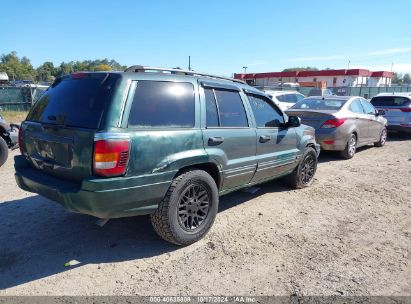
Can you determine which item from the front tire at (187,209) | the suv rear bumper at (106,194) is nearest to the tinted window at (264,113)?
the front tire at (187,209)

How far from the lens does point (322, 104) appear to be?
28.9ft

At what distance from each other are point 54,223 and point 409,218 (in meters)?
4.81

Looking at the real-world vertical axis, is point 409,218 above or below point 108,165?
below

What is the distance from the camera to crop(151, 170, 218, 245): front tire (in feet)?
11.3

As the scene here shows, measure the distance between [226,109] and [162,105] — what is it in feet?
3.37

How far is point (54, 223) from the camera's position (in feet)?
14.1

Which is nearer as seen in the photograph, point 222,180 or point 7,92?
point 222,180

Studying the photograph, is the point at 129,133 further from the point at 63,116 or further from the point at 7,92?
the point at 7,92

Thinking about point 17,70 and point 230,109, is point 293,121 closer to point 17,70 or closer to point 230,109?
point 230,109

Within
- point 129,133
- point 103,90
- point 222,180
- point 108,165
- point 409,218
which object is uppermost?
point 103,90

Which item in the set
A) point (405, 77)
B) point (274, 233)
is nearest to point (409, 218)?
point (274, 233)

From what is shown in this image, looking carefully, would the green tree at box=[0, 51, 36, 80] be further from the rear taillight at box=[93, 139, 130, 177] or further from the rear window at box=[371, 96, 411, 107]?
the rear taillight at box=[93, 139, 130, 177]

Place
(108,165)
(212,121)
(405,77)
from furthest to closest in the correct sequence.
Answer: (405,77), (212,121), (108,165)

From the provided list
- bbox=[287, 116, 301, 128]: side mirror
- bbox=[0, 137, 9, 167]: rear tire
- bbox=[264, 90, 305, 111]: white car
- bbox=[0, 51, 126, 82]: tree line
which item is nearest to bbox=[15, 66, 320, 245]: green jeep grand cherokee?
bbox=[287, 116, 301, 128]: side mirror
